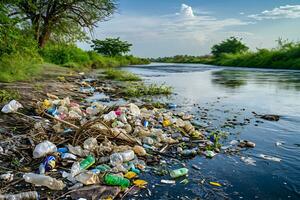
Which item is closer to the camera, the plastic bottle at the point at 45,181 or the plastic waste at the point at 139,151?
the plastic bottle at the point at 45,181

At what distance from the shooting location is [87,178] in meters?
3.39

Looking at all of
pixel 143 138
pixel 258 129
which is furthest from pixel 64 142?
pixel 258 129

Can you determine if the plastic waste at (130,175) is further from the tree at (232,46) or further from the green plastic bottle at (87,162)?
the tree at (232,46)

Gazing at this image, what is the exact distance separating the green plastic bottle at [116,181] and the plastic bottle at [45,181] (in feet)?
1.48

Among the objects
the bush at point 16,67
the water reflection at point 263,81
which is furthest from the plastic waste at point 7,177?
the water reflection at point 263,81

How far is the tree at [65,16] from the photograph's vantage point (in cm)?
Answer: 1662

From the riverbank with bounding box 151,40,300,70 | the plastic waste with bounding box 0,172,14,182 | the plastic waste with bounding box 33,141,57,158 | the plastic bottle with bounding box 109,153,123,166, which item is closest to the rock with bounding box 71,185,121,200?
the plastic bottle with bounding box 109,153,123,166

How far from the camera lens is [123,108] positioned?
641 centimetres

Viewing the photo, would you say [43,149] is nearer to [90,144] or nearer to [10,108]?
[90,144]

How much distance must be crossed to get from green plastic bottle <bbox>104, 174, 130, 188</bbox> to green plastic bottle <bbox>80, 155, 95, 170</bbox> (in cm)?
39

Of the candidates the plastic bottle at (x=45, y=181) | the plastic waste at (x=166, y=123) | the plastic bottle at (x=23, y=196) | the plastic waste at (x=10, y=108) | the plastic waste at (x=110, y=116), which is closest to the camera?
the plastic bottle at (x=23, y=196)

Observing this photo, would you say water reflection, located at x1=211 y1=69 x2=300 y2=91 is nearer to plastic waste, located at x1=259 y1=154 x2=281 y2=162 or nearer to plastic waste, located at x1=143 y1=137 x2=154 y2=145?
plastic waste, located at x1=259 y1=154 x2=281 y2=162

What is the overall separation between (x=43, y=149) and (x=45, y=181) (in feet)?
2.44

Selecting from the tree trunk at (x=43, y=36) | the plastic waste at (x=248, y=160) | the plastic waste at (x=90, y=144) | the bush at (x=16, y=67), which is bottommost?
the plastic waste at (x=248, y=160)
